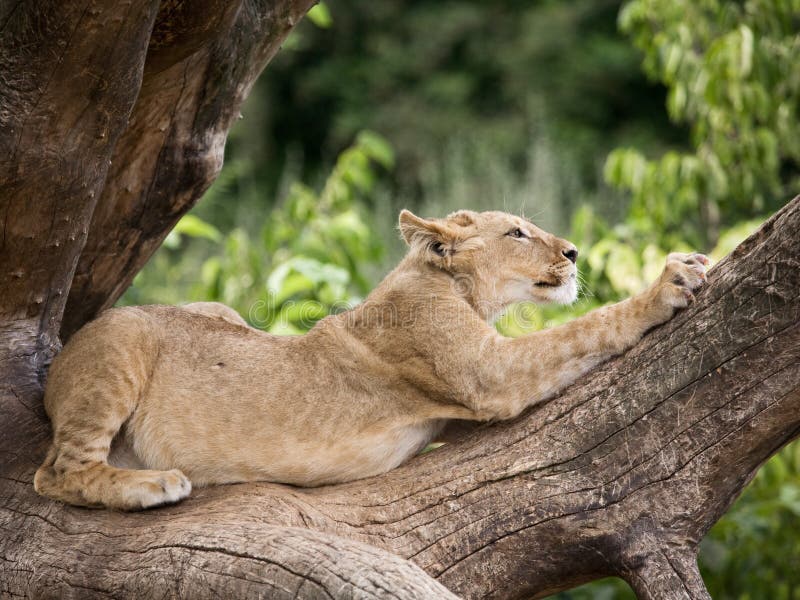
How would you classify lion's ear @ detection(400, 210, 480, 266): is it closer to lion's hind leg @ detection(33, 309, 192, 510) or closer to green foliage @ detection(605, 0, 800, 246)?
lion's hind leg @ detection(33, 309, 192, 510)

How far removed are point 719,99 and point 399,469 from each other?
4.52 meters

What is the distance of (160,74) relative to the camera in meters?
4.54

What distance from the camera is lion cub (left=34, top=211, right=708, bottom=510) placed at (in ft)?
13.9

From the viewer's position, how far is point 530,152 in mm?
13156

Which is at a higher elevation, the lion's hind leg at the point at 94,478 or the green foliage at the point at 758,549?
the green foliage at the point at 758,549

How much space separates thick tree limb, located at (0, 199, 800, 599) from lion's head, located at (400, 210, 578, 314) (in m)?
0.84

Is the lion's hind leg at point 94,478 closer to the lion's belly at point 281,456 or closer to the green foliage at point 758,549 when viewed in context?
the lion's belly at point 281,456

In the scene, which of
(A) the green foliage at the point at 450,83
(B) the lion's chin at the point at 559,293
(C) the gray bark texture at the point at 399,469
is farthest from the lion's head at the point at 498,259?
(A) the green foliage at the point at 450,83

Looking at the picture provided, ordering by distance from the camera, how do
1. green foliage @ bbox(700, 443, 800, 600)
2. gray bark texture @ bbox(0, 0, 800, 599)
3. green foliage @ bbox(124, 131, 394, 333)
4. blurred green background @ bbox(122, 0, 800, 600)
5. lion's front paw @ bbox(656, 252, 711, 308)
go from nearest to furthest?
gray bark texture @ bbox(0, 0, 800, 599) → lion's front paw @ bbox(656, 252, 711, 308) → green foliage @ bbox(124, 131, 394, 333) → green foliage @ bbox(700, 443, 800, 600) → blurred green background @ bbox(122, 0, 800, 600)

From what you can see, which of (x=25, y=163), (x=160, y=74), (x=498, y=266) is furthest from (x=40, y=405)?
(x=498, y=266)

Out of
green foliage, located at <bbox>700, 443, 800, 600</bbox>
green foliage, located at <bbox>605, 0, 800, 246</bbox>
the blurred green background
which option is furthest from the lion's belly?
green foliage, located at <bbox>605, 0, 800, 246</bbox>

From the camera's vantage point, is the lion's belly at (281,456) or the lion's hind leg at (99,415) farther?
the lion's belly at (281,456)

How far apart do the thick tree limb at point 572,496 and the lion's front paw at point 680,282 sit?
0.07 meters

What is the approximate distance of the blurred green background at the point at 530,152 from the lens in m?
7.21
